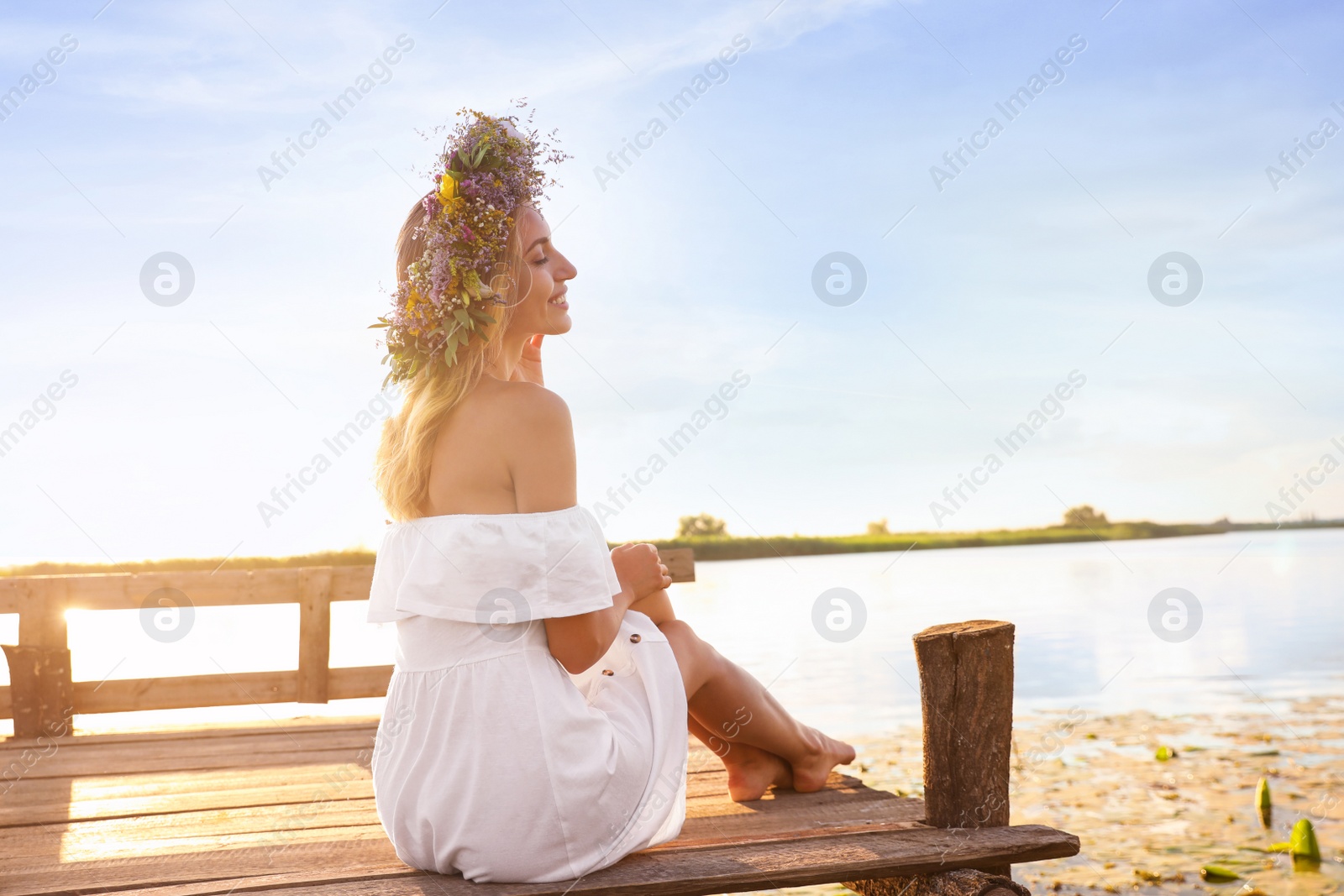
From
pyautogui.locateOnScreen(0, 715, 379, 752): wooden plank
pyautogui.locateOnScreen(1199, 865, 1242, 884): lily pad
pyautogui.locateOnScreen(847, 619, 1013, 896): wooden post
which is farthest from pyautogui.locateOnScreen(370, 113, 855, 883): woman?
pyautogui.locateOnScreen(1199, 865, 1242, 884): lily pad

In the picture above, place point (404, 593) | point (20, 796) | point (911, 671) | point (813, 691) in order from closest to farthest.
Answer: point (404, 593) → point (20, 796) → point (813, 691) → point (911, 671)

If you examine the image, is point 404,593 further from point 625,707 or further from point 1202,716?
point 1202,716

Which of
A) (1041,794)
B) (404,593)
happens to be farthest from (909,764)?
(404,593)

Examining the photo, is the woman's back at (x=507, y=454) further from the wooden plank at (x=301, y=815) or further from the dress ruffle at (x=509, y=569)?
the wooden plank at (x=301, y=815)

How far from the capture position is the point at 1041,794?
5062 mm

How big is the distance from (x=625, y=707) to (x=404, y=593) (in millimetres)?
580

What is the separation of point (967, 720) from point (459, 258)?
1722 millimetres

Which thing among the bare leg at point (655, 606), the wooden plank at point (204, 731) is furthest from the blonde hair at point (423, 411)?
the wooden plank at point (204, 731)

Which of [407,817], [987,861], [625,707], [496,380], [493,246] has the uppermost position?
[493,246]

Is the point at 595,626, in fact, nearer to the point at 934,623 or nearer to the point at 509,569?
the point at 509,569

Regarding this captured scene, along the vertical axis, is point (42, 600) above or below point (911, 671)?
above

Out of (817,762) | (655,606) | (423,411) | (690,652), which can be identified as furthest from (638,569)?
(817,762)

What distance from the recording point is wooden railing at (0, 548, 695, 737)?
14.1 feet

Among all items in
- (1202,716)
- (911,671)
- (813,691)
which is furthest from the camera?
→ (911,671)
